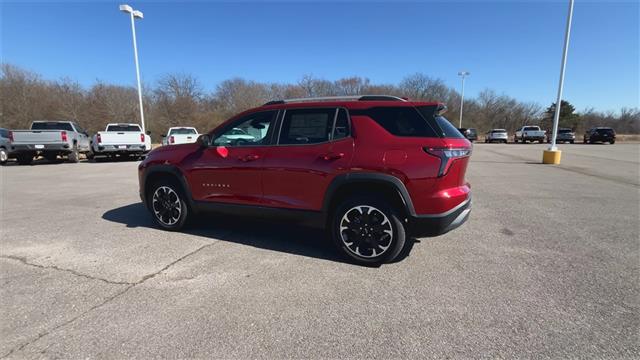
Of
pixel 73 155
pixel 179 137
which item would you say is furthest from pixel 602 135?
pixel 73 155

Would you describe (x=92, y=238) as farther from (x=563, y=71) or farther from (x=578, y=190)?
(x=563, y=71)

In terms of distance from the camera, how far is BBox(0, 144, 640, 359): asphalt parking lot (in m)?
2.25

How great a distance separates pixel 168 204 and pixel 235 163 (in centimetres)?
146

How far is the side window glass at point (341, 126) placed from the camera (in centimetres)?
353

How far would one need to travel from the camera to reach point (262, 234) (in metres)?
4.56

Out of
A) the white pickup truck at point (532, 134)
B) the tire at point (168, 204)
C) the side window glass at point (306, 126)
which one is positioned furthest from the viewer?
the white pickup truck at point (532, 134)

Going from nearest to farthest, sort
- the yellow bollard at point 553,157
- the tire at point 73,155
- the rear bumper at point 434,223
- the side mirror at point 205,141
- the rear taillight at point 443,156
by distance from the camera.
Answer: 1. the rear taillight at point 443,156
2. the rear bumper at point 434,223
3. the side mirror at point 205,141
4. the yellow bollard at point 553,157
5. the tire at point 73,155

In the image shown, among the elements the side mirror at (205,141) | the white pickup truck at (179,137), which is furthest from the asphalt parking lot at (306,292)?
the white pickup truck at (179,137)

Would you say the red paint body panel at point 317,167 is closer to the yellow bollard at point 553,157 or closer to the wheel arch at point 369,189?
the wheel arch at point 369,189

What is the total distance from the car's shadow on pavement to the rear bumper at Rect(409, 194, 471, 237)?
1.78 ft

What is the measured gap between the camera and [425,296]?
2.88m

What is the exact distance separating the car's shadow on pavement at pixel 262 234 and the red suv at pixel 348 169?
0.36m

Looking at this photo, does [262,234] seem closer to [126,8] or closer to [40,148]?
[40,148]

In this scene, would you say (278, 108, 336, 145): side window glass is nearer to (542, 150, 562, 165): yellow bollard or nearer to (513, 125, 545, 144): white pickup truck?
(542, 150, 562, 165): yellow bollard
